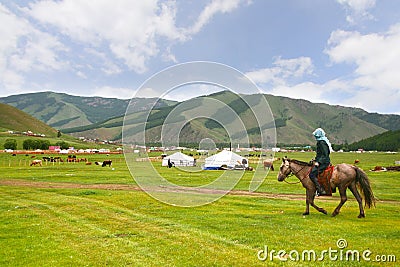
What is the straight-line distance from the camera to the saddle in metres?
13.9

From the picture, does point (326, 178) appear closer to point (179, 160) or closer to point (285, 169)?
point (285, 169)

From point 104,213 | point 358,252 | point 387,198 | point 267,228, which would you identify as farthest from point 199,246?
point 387,198

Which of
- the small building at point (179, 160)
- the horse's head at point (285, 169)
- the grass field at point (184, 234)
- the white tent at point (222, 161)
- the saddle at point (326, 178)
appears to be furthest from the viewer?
the small building at point (179, 160)

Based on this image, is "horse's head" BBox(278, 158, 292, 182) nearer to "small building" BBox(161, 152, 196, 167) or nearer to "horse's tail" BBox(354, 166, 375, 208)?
"horse's tail" BBox(354, 166, 375, 208)

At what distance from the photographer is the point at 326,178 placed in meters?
14.0

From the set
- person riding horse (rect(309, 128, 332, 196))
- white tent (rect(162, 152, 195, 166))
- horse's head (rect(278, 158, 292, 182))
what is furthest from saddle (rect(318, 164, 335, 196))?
white tent (rect(162, 152, 195, 166))

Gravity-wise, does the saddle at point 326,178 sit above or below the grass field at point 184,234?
above

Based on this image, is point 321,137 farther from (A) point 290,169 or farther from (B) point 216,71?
(B) point 216,71

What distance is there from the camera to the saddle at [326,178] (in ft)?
45.8

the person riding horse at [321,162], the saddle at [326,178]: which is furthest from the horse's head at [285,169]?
the saddle at [326,178]

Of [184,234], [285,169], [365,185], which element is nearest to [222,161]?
[285,169]

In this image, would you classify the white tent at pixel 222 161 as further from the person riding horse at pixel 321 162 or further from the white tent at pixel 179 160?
the person riding horse at pixel 321 162

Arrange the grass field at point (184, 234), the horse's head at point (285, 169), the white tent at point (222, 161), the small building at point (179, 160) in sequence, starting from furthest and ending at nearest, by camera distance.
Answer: the small building at point (179, 160), the white tent at point (222, 161), the horse's head at point (285, 169), the grass field at point (184, 234)

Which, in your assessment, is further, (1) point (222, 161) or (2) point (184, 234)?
(1) point (222, 161)
